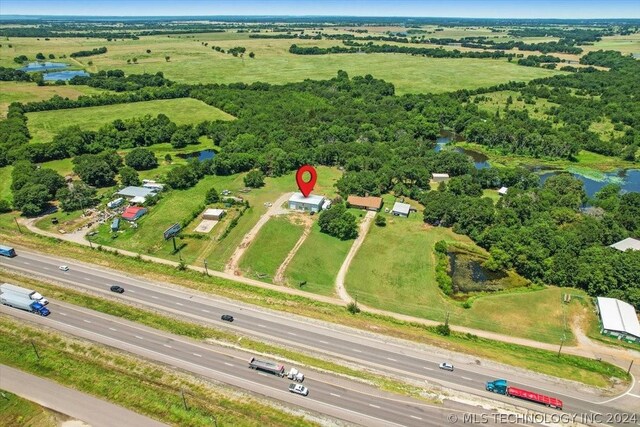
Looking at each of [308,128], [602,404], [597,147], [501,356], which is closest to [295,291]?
[501,356]

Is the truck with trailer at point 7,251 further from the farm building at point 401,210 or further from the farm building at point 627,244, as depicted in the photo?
the farm building at point 627,244

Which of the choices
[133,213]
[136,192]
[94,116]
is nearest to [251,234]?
[133,213]

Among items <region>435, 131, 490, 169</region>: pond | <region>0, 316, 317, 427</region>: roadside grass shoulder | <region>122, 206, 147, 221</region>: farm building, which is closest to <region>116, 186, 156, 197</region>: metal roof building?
<region>122, 206, 147, 221</region>: farm building

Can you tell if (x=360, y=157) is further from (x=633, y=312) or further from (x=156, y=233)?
(x=633, y=312)

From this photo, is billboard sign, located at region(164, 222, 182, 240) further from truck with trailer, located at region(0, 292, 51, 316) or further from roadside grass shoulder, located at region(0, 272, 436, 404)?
truck with trailer, located at region(0, 292, 51, 316)

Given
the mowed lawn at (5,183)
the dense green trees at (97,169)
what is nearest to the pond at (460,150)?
the dense green trees at (97,169)

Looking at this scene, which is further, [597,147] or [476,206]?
[597,147]

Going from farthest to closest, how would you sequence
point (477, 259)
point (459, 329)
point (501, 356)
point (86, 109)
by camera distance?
1. point (86, 109)
2. point (477, 259)
3. point (459, 329)
4. point (501, 356)

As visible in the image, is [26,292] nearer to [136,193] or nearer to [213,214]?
[213,214]

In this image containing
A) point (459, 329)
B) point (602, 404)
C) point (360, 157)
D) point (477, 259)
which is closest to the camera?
point (602, 404)
